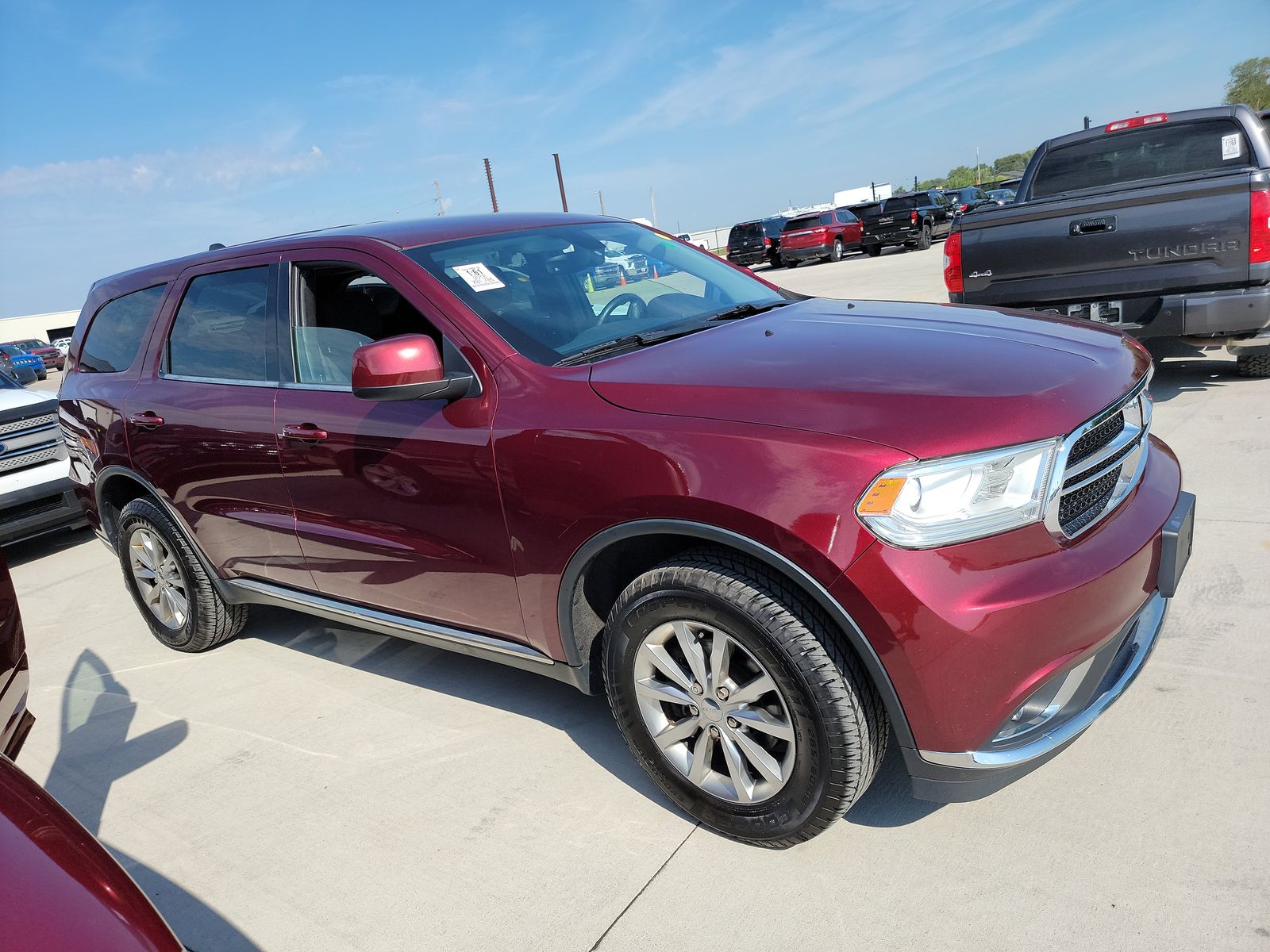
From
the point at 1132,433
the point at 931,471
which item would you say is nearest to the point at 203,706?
the point at 931,471

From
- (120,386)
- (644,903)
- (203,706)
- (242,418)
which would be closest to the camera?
(644,903)

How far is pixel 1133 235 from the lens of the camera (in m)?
5.50

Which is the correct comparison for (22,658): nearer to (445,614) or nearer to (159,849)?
(159,849)

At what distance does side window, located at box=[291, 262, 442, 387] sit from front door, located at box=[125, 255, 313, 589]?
0.46 feet

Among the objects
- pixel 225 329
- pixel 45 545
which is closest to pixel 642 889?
pixel 225 329

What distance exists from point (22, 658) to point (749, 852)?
2130mm

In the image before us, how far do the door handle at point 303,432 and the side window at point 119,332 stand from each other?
1.39 meters

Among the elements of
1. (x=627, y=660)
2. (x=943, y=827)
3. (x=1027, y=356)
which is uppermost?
(x=1027, y=356)

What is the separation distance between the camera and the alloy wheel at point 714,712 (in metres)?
2.36

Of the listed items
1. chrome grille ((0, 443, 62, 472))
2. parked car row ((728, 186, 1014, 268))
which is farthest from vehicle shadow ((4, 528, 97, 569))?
parked car row ((728, 186, 1014, 268))

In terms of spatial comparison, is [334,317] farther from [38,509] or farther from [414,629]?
[38,509]

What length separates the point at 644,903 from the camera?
2393 mm

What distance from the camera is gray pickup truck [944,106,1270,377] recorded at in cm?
528

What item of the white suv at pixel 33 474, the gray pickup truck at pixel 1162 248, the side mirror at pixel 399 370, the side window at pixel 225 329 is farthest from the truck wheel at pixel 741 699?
the white suv at pixel 33 474
